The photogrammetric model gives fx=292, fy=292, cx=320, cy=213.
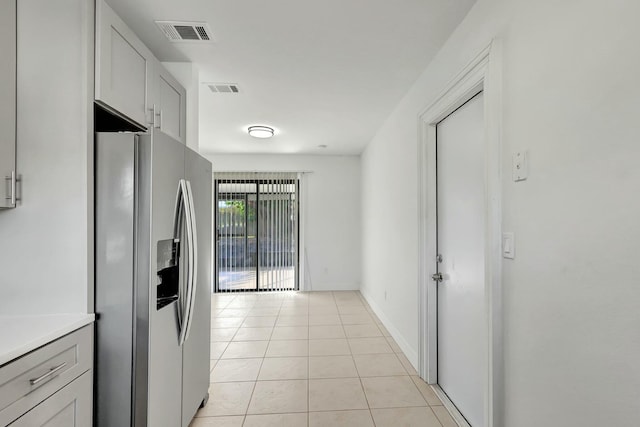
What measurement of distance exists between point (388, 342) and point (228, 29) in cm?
332

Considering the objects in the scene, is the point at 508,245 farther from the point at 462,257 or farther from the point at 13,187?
the point at 13,187

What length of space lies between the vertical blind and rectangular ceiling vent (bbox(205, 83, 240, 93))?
9.33 feet

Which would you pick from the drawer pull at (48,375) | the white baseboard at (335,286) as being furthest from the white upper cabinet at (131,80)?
the white baseboard at (335,286)

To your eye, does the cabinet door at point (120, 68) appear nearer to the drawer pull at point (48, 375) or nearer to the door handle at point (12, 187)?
the door handle at point (12, 187)

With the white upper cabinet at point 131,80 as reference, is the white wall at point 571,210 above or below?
below

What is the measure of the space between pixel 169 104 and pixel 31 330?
1.59 metres

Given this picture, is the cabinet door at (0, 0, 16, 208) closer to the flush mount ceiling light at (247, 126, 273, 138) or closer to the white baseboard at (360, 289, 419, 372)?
the flush mount ceiling light at (247, 126, 273, 138)

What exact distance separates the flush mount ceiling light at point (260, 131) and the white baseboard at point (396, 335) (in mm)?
2931

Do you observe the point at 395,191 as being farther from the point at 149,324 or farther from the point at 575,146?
the point at 149,324

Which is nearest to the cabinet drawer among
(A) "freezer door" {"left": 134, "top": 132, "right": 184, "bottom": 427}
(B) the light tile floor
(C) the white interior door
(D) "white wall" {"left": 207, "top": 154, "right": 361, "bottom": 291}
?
(A) "freezer door" {"left": 134, "top": 132, "right": 184, "bottom": 427}

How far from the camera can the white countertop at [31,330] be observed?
102 centimetres

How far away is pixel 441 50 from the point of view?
2.16 metres

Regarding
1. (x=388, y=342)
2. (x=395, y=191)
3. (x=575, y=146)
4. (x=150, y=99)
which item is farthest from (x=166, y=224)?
(x=388, y=342)

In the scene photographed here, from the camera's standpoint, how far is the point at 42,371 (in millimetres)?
1103
